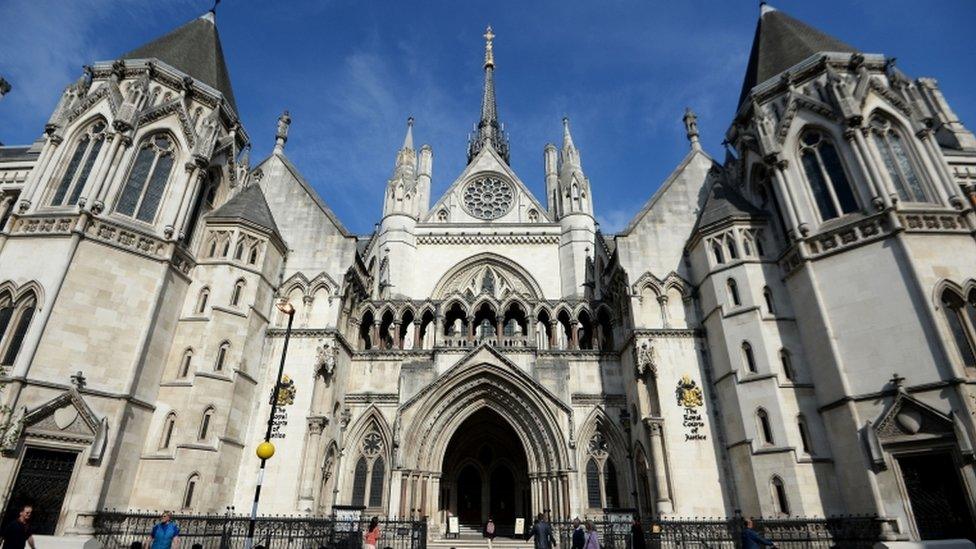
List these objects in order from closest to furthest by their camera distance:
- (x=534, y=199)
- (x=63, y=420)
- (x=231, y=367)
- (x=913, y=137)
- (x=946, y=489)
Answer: (x=946, y=489), (x=63, y=420), (x=913, y=137), (x=231, y=367), (x=534, y=199)

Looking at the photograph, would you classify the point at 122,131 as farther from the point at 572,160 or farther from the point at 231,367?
the point at 572,160

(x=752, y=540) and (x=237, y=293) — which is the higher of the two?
(x=237, y=293)

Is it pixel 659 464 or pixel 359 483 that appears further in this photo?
pixel 359 483

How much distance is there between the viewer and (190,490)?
638 inches

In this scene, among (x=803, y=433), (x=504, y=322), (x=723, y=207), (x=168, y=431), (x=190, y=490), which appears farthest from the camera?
(x=504, y=322)

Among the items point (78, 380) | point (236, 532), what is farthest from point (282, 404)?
point (78, 380)

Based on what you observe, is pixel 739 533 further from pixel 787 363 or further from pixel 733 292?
pixel 733 292

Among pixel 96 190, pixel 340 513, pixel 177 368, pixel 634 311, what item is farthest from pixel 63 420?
pixel 634 311

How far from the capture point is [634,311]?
2053 centimetres

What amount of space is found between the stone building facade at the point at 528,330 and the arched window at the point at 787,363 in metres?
0.08

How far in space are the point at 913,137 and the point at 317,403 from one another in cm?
2307

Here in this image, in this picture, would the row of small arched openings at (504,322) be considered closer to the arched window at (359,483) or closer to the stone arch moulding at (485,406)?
the stone arch moulding at (485,406)

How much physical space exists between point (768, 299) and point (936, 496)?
7.01m

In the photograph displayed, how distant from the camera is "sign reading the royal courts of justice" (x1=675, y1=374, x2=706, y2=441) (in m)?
18.2
